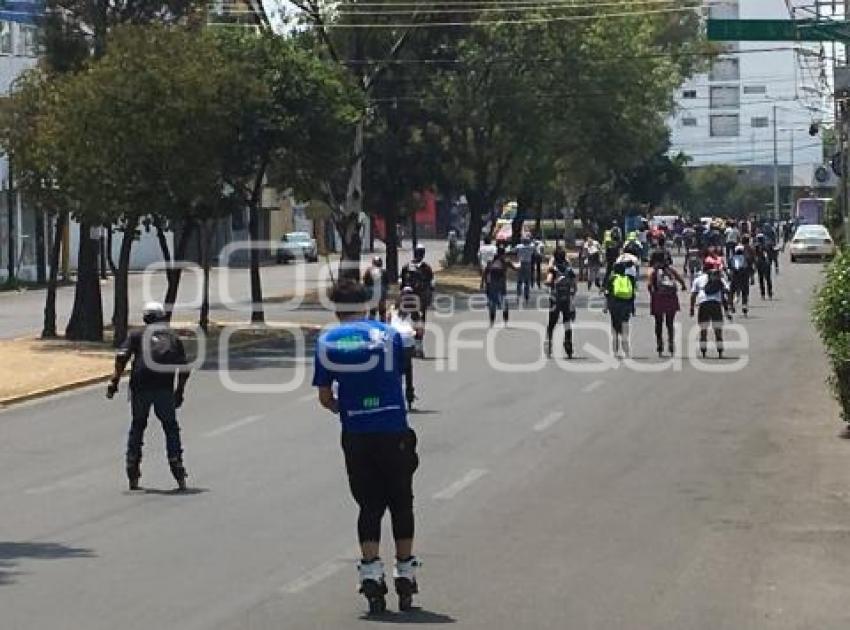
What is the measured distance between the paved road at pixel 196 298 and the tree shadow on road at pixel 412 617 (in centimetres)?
2916

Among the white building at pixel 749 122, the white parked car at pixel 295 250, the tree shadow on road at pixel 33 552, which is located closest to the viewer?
the tree shadow on road at pixel 33 552

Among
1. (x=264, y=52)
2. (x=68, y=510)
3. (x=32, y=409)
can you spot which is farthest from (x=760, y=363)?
(x=68, y=510)

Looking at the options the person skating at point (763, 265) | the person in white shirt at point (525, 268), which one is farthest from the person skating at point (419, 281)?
the person skating at point (763, 265)

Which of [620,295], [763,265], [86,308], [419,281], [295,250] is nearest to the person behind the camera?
[620,295]

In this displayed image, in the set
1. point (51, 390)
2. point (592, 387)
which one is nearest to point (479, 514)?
point (592, 387)

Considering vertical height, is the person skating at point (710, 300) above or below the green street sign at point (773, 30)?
below

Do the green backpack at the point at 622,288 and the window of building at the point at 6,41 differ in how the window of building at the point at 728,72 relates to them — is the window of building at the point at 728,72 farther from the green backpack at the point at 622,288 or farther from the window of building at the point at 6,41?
the green backpack at the point at 622,288

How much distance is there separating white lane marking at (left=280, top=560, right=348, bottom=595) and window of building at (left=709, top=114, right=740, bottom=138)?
456 feet

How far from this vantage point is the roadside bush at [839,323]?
63.9 feet

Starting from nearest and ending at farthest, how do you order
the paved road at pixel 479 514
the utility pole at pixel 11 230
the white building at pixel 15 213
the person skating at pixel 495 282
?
the paved road at pixel 479 514
the person skating at pixel 495 282
the white building at pixel 15 213
the utility pole at pixel 11 230

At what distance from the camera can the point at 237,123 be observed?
121 ft

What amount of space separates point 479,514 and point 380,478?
4.35m

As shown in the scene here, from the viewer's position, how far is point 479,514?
1495 cm

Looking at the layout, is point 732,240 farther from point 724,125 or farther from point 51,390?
point 724,125
